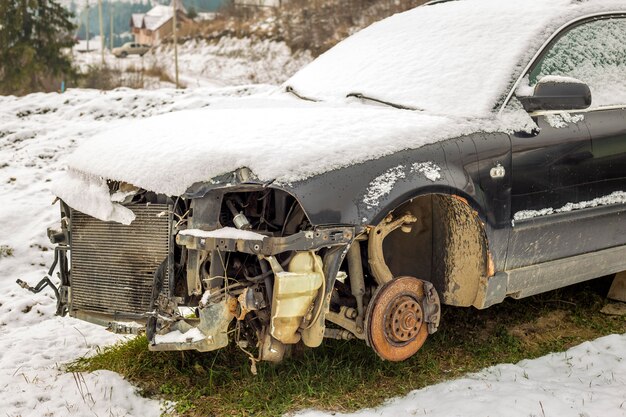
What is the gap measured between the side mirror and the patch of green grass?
1407mm

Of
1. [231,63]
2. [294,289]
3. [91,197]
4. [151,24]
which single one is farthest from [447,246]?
[151,24]

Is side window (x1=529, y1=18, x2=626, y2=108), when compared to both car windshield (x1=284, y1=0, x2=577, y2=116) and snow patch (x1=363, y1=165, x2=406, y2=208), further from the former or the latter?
snow patch (x1=363, y1=165, x2=406, y2=208)

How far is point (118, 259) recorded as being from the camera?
355 centimetres

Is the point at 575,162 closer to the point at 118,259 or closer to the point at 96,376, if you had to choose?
the point at 118,259

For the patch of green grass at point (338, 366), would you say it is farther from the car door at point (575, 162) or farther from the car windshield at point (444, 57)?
the car windshield at point (444, 57)

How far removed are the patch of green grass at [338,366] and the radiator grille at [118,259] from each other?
44 centimetres

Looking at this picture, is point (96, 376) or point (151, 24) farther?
point (151, 24)

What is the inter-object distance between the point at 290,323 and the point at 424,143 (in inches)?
41.4

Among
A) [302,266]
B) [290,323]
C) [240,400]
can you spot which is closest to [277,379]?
[240,400]

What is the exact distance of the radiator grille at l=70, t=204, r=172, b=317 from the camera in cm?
335

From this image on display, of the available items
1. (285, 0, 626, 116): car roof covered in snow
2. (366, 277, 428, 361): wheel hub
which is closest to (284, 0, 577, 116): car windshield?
(285, 0, 626, 116): car roof covered in snow

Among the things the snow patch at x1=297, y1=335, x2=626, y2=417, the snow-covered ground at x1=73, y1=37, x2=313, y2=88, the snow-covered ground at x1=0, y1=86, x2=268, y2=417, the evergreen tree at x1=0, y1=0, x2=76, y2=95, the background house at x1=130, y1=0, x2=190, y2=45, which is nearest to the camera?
the snow patch at x1=297, y1=335, x2=626, y2=417

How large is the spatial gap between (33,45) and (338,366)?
24.5 meters

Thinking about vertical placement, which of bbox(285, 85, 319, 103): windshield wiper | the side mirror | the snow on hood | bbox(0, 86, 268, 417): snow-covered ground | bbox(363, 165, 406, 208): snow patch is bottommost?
bbox(0, 86, 268, 417): snow-covered ground
